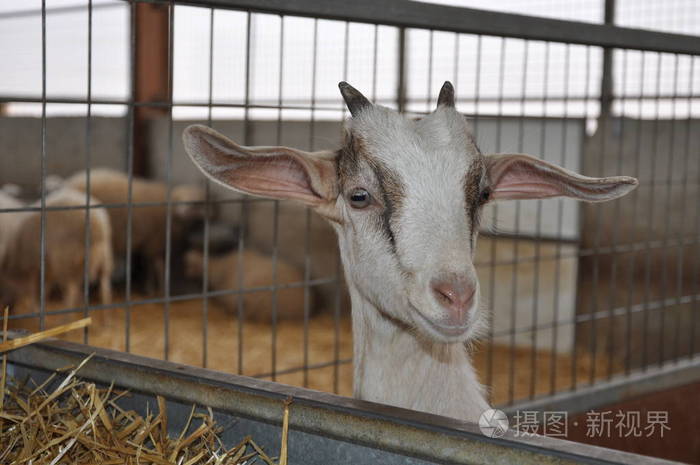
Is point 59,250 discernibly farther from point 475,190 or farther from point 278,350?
point 475,190

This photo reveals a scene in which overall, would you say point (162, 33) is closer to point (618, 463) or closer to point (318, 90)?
point (318, 90)

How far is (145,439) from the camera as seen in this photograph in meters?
1.81

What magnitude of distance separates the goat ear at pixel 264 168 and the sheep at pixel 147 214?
17.8ft

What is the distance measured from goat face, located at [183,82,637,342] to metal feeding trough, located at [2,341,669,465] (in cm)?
37

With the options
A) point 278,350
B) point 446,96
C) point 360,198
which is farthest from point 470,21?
point 278,350

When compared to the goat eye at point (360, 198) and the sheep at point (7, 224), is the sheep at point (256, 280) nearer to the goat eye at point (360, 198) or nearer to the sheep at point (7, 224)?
the sheep at point (7, 224)

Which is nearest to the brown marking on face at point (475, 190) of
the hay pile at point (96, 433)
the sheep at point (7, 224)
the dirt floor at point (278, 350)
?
the hay pile at point (96, 433)

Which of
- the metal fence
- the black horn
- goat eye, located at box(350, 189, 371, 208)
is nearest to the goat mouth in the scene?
goat eye, located at box(350, 189, 371, 208)

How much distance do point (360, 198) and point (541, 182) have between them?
0.52 metres

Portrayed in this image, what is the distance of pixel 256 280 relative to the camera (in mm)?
7059

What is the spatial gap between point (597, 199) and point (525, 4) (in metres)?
4.69

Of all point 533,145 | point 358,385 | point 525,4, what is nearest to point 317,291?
point 533,145

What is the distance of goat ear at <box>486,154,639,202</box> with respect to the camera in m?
2.16
